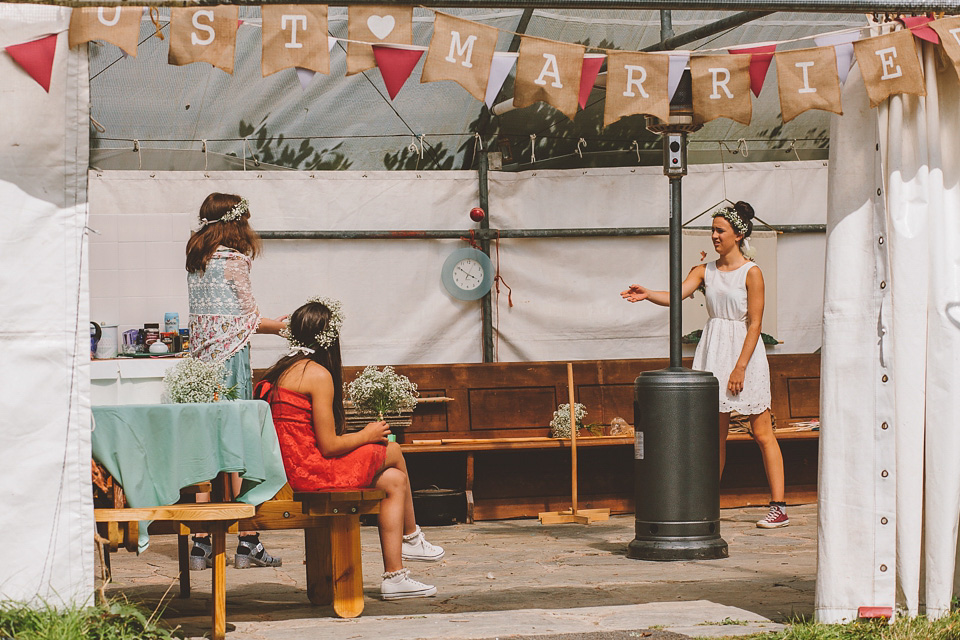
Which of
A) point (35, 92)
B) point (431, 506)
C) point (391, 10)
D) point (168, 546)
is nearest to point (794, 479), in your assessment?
point (431, 506)

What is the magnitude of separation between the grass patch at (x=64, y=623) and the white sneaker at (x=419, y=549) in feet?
6.85

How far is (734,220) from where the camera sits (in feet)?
23.8

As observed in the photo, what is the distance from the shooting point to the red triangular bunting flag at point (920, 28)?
4.33m

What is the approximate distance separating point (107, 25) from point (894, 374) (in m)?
3.07

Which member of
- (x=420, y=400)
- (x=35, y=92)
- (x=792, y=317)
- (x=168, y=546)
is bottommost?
(x=168, y=546)

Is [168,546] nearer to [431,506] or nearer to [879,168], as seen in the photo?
[431,506]

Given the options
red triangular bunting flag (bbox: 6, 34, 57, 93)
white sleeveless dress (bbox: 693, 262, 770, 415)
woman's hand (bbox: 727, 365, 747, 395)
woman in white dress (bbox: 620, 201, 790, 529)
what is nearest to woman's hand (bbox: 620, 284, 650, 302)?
woman in white dress (bbox: 620, 201, 790, 529)

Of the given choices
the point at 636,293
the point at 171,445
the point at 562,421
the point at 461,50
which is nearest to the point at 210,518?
the point at 171,445

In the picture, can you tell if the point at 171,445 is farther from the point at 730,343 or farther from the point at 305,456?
the point at 730,343

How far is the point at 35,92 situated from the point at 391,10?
1289 millimetres

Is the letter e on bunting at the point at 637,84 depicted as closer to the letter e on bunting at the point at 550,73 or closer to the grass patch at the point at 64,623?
the letter e on bunting at the point at 550,73

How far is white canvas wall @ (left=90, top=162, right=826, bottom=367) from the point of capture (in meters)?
8.59

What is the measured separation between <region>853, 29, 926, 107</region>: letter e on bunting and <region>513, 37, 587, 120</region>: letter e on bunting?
1.06m

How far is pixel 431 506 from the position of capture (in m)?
8.07
